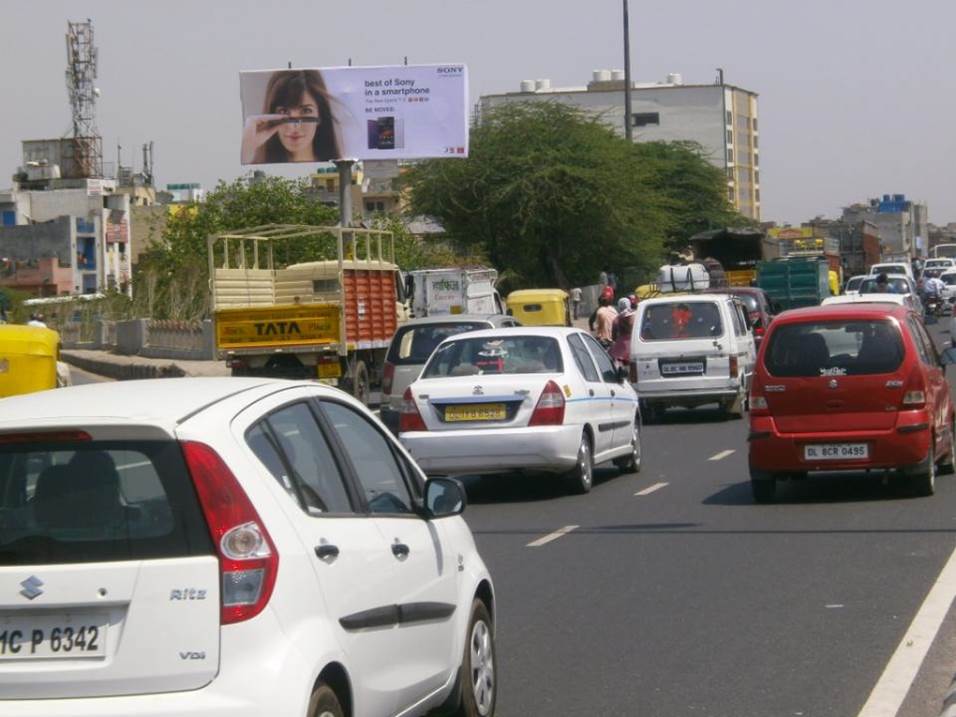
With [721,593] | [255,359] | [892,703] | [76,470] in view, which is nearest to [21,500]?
[76,470]

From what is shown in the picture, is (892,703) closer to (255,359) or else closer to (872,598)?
(872,598)

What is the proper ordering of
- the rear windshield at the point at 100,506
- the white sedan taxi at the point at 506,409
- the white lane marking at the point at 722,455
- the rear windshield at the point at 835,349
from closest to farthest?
the rear windshield at the point at 100,506 < the rear windshield at the point at 835,349 < the white sedan taxi at the point at 506,409 < the white lane marking at the point at 722,455

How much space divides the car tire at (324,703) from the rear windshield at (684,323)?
19362mm

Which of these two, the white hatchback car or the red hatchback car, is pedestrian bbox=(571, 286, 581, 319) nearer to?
the red hatchback car

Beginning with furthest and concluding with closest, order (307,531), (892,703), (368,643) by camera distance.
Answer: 1. (892,703)
2. (368,643)
3. (307,531)

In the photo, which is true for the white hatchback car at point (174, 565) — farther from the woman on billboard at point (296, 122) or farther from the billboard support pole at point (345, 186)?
the woman on billboard at point (296, 122)

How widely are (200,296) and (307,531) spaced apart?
46.0 meters

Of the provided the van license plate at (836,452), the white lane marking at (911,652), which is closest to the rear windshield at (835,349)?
the van license plate at (836,452)

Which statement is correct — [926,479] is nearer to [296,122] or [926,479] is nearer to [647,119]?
[296,122]

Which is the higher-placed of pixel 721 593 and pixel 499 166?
pixel 499 166

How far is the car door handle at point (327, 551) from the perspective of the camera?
4.99m

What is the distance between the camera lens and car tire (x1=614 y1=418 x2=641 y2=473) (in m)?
17.4

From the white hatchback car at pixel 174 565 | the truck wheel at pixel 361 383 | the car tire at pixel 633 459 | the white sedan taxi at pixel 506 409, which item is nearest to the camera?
the white hatchback car at pixel 174 565

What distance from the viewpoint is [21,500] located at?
487 cm
